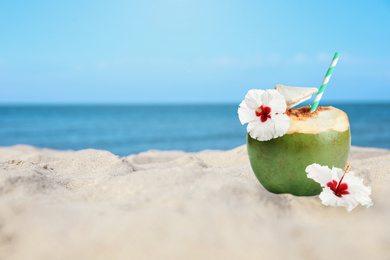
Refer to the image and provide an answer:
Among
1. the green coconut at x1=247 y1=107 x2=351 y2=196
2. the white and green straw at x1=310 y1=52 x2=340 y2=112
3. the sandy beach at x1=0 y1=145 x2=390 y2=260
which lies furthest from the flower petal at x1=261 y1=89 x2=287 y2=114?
the sandy beach at x1=0 y1=145 x2=390 y2=260

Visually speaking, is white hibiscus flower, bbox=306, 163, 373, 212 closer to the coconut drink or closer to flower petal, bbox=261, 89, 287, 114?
the coconut drink

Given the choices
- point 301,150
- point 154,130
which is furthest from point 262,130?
point 154,130

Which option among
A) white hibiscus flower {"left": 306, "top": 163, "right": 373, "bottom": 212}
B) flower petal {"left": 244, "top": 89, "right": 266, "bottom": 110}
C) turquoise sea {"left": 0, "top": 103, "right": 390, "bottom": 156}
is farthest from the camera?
turquoise sea {"left": 0, "top": 103, "right": 390, "bottom": 156}

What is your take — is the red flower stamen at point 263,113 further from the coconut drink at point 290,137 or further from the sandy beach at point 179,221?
the sandy beach at point 179,221

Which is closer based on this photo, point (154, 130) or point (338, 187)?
point (338, 187)

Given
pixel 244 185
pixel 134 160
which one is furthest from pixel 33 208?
pixel 134 160

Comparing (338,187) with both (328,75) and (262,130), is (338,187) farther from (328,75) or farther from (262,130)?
(328,75)

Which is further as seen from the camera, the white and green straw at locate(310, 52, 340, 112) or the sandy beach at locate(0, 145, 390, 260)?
the white and green straw at locate(310, 52, 340, 112)
